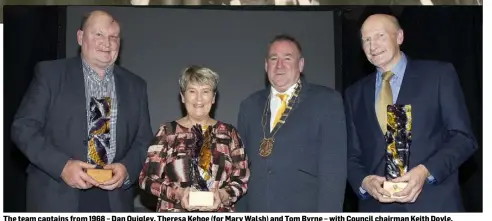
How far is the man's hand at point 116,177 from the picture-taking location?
10.1ft

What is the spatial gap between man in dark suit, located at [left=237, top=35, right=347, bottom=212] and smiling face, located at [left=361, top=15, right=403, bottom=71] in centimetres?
26

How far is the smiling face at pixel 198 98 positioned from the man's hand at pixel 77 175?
56cm

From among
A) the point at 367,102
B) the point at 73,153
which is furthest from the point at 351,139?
the point at 73,153

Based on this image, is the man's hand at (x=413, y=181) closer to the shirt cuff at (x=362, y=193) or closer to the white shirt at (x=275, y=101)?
the shirt cuff at (x=362, y=193)

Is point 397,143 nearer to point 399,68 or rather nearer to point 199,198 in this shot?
point 399,68

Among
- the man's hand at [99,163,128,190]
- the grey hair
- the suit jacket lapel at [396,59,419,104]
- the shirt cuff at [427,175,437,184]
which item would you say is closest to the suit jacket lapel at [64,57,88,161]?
the man's hand at [99,163,128,190]

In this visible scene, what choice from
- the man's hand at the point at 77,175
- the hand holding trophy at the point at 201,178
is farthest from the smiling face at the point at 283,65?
the man's hand at the point at 77,175

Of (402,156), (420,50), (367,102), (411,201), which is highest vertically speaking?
(420,50)

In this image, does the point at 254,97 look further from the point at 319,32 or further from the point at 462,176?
the point at 462,176

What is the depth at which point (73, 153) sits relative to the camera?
309cm

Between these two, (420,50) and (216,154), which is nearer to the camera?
(216,154)

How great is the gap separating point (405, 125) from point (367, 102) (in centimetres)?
21

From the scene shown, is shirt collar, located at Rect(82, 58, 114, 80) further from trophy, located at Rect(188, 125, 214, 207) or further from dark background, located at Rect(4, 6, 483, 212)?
trophy, located at Rect(188, 125, 214, 207)

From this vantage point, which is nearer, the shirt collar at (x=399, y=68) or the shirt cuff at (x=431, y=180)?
the shirt cuff at (x=431, y=180)
